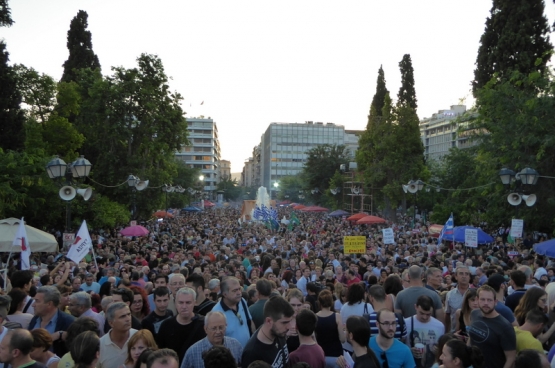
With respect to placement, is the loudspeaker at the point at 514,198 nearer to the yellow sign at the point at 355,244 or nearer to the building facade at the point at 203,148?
the yellow sign at the point at 355,244

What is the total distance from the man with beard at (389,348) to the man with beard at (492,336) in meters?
0.74

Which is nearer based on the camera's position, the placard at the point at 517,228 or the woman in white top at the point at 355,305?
the woman in white top at the point at 355,305

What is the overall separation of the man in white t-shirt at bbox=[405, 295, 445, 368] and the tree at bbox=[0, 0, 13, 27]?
21.5 metres

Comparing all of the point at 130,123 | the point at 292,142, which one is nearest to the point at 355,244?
the point at 130,123

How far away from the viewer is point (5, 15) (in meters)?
22.3

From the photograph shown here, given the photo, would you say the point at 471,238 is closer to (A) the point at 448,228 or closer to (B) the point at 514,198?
(B) the point at 514,198

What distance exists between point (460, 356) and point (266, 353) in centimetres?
150

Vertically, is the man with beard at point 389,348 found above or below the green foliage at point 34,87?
below

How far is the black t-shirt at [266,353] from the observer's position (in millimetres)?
4605

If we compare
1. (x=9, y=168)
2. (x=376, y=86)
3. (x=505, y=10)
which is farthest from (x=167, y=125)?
(x=376, y=86)

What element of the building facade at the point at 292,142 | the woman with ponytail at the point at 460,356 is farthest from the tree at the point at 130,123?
the building facade at the point at 292,142

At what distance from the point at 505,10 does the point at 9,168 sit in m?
27.4

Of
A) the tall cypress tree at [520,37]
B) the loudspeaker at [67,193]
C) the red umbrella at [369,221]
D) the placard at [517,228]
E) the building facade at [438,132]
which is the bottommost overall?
the red umbrella at [369,221]

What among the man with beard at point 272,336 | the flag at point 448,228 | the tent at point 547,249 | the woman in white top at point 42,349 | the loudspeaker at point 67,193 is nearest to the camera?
the man with beard at point 272,336
